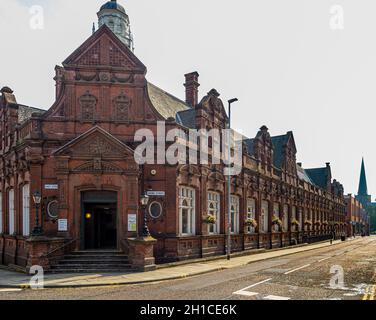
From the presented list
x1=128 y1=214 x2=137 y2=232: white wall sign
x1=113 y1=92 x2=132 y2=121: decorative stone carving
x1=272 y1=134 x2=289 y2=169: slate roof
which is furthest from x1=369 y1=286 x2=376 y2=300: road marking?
x1=272 y1=134 x2=289 y2=169: slate roof

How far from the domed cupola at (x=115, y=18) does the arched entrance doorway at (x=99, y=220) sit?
21181 mm

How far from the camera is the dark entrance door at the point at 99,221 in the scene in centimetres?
2130

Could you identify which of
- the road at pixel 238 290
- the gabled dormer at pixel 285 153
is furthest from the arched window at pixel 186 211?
the gabled dormer at pixel 285 153

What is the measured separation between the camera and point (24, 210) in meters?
23.6

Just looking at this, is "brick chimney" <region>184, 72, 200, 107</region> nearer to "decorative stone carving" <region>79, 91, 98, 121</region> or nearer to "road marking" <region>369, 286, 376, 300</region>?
"decorative stone carving" <region>79, 91, 98, 121</region>

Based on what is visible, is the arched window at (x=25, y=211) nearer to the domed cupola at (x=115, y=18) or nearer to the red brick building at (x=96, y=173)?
the red brick building at (x=96, y=173)

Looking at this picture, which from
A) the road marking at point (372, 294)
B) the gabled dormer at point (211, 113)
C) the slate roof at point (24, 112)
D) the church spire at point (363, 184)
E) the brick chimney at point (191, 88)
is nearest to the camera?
the road marking at point (372, 294)

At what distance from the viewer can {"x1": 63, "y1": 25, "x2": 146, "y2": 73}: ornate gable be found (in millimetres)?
22219

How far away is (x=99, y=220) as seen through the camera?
2255 centimetres

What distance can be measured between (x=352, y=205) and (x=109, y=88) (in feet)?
302

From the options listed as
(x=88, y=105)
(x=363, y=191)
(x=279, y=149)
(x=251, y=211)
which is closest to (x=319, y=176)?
(x=279, y=149)

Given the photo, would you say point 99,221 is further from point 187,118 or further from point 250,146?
point 250,146

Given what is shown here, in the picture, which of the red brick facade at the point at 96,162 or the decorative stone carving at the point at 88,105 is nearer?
the red brick facade at the point at 96,162

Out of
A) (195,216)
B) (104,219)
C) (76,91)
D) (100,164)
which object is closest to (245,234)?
(195,216)
